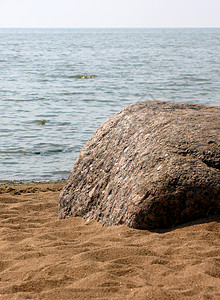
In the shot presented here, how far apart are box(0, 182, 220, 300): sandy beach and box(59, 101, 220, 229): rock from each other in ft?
0.56

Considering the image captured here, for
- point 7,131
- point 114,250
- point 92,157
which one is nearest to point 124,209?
point 114,250

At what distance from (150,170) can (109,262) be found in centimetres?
121

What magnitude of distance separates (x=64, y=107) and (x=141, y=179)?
1220 cm

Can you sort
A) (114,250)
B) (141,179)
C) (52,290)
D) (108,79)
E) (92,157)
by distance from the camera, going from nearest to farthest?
1. (52,290)
2. (114,250)
3. (141,179)
4. (92,157)
5. (108,79)

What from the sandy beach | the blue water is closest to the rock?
the sandy beach

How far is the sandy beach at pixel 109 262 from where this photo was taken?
9.43 feet

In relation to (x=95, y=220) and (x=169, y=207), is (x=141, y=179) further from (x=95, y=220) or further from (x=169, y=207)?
(x=95, y=220)

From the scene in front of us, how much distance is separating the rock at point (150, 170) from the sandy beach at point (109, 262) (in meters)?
0.17

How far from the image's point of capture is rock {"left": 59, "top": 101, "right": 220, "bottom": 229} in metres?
3.95

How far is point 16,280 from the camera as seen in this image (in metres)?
3.15

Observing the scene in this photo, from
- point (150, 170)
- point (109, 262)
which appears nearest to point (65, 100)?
point (150, 170)

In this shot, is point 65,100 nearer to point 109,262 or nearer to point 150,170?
point 150,170

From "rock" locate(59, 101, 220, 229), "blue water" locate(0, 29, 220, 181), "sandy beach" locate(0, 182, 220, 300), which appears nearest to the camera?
"sandy beach" locate(0, 182, 220, 300)

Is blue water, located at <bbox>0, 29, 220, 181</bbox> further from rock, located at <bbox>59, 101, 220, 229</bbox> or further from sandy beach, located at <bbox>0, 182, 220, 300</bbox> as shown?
sandy beach, located at <bbox>0, 182, 220, 300</bbox>
